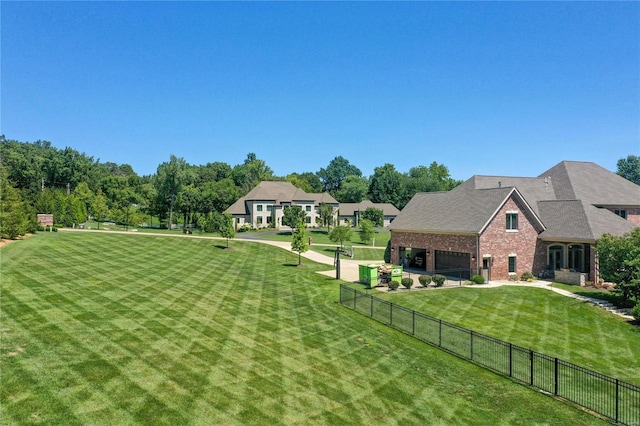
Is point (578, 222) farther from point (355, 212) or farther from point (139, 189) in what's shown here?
point (139, 189)

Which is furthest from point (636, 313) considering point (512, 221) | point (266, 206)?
point (266, 206)

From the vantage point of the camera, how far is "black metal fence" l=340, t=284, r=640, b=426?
43.1ft

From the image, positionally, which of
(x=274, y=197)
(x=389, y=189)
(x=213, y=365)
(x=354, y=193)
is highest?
(x=389, y=189)

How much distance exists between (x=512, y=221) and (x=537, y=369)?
2159 centimetres

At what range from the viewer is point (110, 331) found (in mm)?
15898

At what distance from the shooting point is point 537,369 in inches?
630

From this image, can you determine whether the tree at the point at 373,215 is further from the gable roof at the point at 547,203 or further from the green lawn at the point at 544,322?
the green lawn at the point at 544,322

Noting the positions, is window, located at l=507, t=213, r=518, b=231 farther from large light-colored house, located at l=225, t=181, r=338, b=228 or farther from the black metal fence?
large light-colored house, located at l=225, t=181, r=338, b=228

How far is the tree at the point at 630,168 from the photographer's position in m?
118

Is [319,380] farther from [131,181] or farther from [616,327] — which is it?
[131,181]

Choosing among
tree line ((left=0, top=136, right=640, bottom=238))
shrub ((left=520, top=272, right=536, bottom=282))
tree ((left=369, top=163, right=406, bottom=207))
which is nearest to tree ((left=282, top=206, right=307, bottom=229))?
tree line ((left=0, top=136, right=640, bottom=238))

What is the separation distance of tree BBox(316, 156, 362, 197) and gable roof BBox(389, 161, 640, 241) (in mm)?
125481

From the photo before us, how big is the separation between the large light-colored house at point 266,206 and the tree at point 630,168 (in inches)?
3938

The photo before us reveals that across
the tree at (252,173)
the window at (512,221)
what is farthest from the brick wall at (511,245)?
the tree at (252,173)
